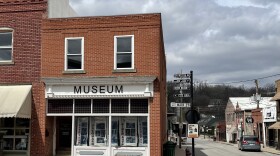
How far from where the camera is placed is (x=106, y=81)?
2003 cm

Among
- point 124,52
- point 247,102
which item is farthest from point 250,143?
point 247,102

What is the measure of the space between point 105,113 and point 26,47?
533 centimetres

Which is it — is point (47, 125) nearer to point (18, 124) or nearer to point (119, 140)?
point (18, 124)

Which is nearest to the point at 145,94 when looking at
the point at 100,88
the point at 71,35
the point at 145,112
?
the point at 145,112

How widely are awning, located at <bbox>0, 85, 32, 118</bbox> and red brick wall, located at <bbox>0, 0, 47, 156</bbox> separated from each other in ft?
1.40

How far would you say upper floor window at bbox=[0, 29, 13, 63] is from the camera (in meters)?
21.4

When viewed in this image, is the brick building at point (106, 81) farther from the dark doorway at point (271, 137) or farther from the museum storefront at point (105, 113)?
the dark doorway at point (271, 137)

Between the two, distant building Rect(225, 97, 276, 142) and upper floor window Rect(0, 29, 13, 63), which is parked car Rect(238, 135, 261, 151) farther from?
upper floor window Rect(0, 29, 13, 63)

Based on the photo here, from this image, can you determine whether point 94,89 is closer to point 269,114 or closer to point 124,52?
point 124,52

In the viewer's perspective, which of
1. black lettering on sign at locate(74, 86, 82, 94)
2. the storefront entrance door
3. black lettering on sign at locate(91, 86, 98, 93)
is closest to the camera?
black lettering on sign at locate(91, 86, 98, 93)

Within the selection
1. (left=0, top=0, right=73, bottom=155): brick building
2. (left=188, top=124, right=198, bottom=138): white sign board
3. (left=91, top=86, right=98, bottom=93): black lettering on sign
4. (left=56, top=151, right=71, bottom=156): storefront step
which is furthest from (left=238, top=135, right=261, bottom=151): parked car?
(left=0, top=0, right=73, bottom=155): brick building

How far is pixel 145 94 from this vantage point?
19.7 meters

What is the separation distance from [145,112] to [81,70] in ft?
12.6

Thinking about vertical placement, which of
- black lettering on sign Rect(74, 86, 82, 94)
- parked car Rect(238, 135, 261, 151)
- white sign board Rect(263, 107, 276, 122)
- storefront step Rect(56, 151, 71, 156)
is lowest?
parked car Rect(238, 135, 261, 151)
